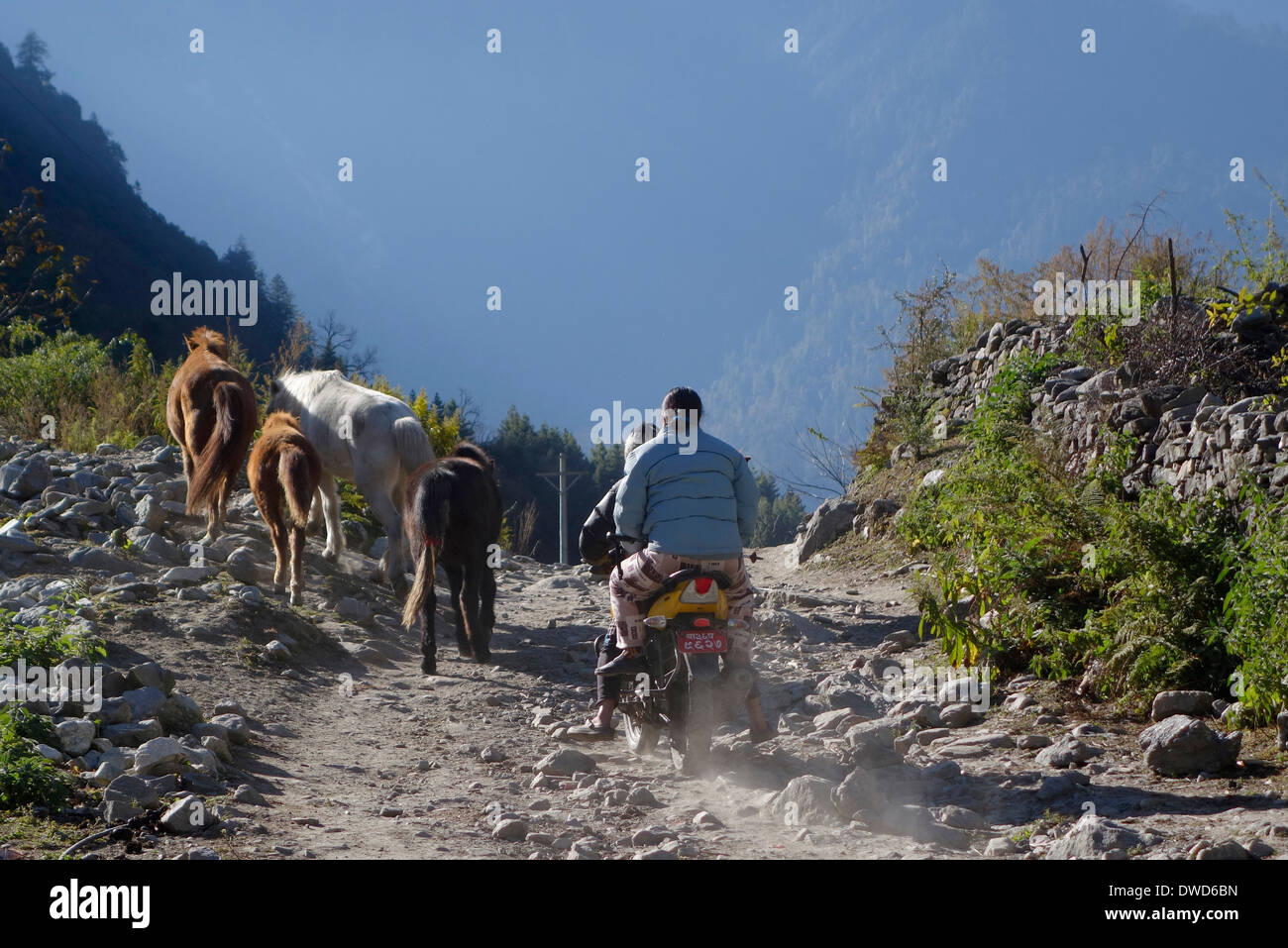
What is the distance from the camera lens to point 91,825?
3.75 m

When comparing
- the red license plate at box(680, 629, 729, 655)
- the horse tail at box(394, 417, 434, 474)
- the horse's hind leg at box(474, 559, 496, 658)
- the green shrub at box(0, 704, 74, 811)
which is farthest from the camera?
the horse tail at box(394, 417, 434, 474)

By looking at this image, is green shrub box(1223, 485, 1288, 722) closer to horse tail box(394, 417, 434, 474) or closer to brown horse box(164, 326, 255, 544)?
horse tail box(394, 417, 434, 474)

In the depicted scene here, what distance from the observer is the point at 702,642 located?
15.9 feet

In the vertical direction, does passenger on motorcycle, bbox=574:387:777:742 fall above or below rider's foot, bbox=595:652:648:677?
above

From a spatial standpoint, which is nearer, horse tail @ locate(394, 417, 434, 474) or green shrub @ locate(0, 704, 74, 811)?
green shrub @ locate(0, 704, 74, 811)

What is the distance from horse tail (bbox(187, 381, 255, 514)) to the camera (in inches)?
336

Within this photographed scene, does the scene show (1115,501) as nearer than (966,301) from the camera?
Yes

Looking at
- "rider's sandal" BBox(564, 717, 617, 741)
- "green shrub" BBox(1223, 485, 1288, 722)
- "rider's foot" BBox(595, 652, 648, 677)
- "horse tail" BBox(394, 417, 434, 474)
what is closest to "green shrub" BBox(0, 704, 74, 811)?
"rider's sandal" BBox(564, 717, 617, 741)

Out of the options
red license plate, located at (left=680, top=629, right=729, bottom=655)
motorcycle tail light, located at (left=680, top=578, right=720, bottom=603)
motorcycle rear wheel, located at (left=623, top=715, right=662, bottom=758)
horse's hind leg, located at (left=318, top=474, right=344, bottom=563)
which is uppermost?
horse's hind leg, located at (left=318, top=474, right=344, bottom=563)

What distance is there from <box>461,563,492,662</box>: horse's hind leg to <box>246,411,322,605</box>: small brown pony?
63.8 inches

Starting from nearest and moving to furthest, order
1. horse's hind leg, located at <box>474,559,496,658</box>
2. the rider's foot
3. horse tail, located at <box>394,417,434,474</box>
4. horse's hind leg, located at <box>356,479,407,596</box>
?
the rider's foot < horse's hind leg, located at <box>474,559,496,658</box> < horse tail, located at <box>394,417,434,474</box> < horse's hind leg, located at <box>356,479,407,596</box>

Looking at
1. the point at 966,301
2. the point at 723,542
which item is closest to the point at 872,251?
the point at 966,301
